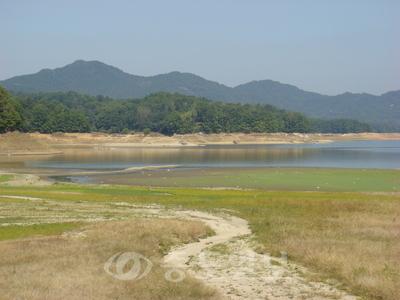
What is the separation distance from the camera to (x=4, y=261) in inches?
439

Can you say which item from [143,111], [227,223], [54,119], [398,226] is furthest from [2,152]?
[143,111]

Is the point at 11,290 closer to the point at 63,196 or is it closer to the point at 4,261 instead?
the point at 4,261

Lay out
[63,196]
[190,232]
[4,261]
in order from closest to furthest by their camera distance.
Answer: [4,261] → [190,232] → [63,196]

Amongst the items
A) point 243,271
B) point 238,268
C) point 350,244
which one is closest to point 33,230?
point 238,268

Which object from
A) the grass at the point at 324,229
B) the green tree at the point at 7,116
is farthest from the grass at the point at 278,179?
the green tree at the point at 7,116

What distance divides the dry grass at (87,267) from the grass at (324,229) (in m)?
3.67

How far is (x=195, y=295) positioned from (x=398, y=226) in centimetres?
1159

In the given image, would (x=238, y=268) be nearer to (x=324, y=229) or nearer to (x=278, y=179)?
(x=324, y=229)
